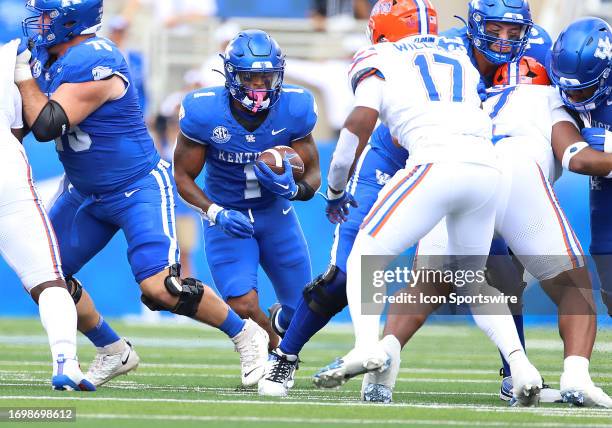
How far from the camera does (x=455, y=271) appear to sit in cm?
561

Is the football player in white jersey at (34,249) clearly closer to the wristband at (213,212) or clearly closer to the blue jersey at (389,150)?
the wristband at (213,212)

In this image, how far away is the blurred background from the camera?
1122cm

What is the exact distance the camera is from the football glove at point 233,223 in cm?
623

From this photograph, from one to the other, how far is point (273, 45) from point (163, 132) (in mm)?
6309

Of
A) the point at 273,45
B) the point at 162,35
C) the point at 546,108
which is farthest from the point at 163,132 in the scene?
the point at 546,108

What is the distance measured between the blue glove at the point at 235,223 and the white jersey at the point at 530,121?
129cm

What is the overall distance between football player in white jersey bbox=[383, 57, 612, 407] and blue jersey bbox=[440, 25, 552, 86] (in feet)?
2.46

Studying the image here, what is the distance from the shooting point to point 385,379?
5492mm

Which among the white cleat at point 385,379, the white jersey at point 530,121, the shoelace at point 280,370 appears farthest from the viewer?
the shoelace at point 280,370

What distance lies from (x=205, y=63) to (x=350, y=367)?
878cm

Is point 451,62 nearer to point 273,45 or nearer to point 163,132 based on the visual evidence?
point 273,45

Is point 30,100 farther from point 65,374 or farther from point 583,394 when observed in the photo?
point 583,394

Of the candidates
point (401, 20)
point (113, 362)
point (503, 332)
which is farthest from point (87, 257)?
point (503, 332)

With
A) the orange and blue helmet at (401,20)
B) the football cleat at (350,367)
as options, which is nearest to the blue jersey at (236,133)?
the orange and blue helmet at (401,20)
